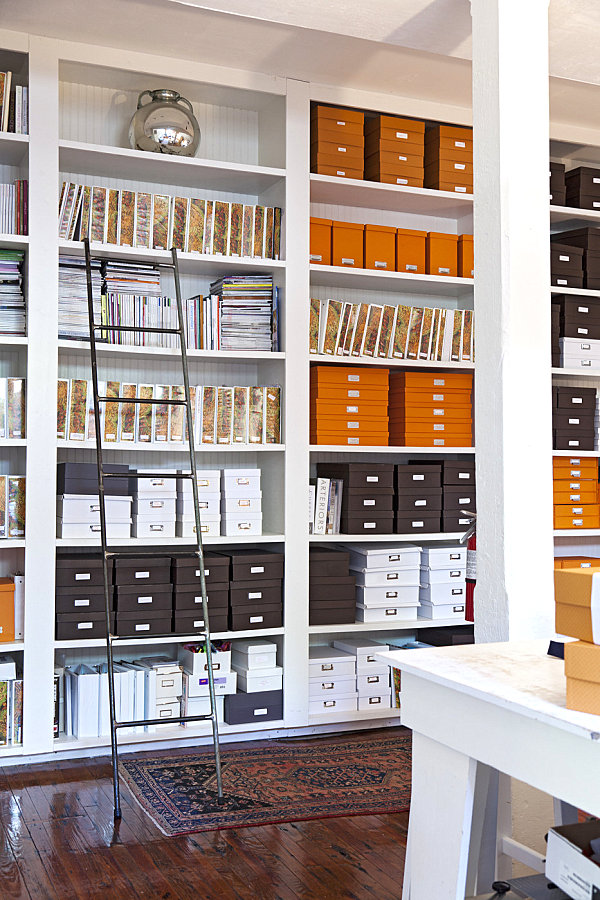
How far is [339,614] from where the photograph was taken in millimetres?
4496

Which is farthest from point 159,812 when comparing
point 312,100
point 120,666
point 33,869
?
point 312,100

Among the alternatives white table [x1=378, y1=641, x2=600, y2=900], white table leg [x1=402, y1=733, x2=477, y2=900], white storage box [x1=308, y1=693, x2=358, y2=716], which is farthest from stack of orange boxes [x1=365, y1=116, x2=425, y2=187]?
white table leg [x1=402, y1=733, x2=477, y2=900]

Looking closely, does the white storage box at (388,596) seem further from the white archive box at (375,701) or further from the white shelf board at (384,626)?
the white archive box at (375,701)

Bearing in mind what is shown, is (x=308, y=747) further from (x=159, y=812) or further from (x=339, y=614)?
(x=159, y=812)

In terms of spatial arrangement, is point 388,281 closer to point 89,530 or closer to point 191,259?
point 191,259

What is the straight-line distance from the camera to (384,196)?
4754 mm

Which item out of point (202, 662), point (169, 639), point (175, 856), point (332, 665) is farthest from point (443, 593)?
point (175, 856)

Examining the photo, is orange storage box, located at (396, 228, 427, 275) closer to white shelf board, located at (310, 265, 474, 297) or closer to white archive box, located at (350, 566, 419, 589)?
white shelf board, located at (310, 265, 474, 297)

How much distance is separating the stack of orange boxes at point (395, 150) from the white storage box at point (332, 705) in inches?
100

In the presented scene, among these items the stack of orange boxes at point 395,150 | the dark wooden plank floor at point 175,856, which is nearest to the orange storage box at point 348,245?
the stack of orange boxes at point 395,150

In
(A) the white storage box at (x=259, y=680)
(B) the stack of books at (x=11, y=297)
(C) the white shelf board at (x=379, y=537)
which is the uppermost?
(B) the stack of books at (x=11, y=297)

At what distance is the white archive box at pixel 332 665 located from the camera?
442cm

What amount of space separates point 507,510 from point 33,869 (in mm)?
1838

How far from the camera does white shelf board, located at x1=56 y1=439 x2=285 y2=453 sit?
4.05m
